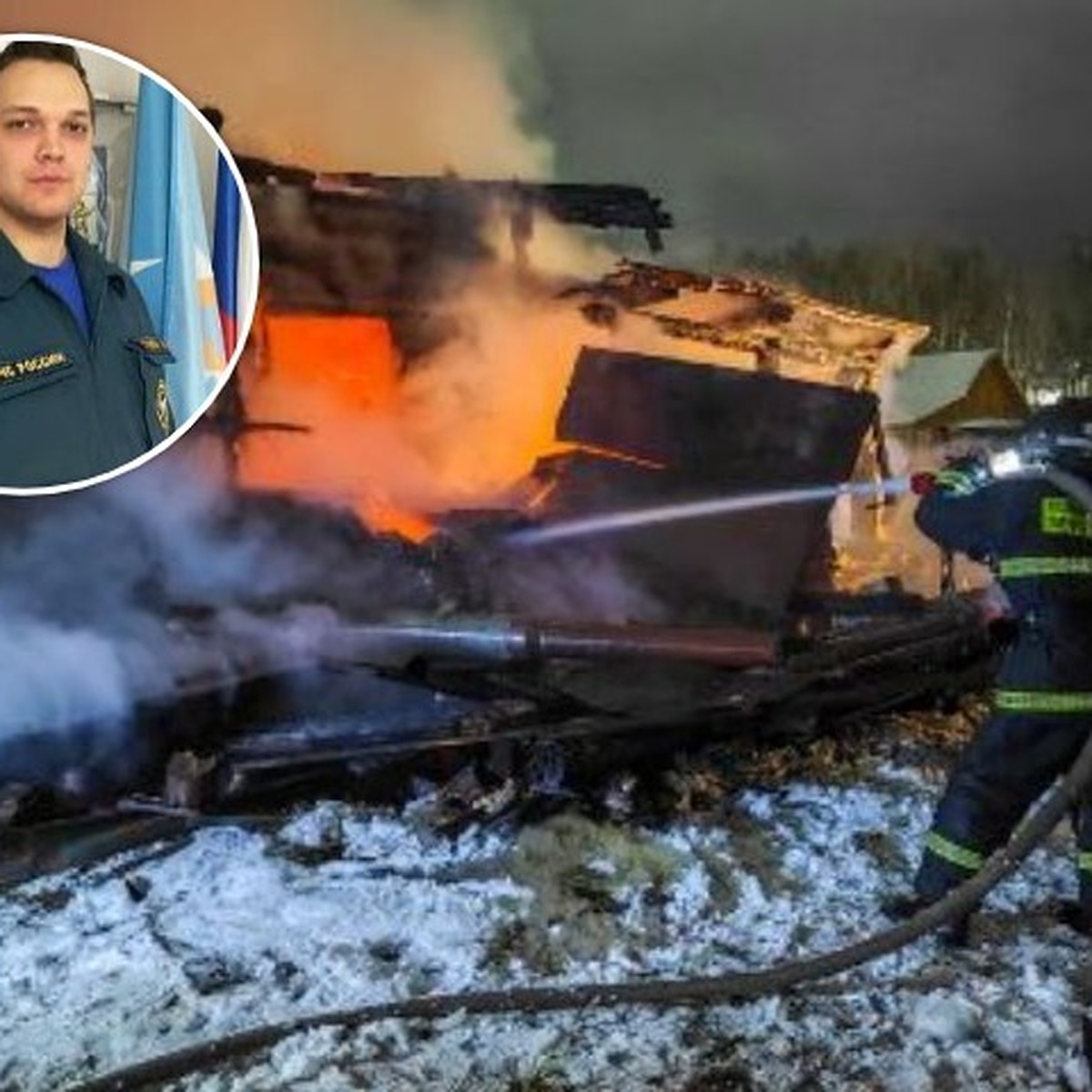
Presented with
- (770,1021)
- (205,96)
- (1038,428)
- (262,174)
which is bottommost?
(770,1021)

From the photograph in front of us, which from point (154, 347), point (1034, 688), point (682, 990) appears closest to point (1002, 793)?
point (1034, 688)

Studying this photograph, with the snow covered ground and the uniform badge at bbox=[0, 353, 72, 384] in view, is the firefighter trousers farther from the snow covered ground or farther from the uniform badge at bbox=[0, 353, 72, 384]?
the uniform badge at bbox=[0, 353, 72, 384]

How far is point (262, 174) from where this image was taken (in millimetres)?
8180

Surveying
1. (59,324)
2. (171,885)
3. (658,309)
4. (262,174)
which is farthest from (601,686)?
(658,309)

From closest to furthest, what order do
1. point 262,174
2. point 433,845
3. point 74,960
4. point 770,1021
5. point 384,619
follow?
point 770,1021 → point 74,960 → point 433,845 → point 384,619 → point 262,174

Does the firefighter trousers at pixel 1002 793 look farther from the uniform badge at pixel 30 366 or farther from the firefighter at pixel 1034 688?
the uniform badge at pixel 30 366

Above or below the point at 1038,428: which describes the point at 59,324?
above

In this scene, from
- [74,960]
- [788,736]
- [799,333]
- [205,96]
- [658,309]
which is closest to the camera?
[74,960]

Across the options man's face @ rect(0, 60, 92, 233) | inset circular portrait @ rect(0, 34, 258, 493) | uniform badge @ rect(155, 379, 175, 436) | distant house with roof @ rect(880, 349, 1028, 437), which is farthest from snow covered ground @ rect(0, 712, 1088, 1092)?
distant house with roof @ rect(880, 349, 1028, 437)

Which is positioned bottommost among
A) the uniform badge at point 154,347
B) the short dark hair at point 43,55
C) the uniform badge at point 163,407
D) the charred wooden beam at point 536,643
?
the charred wooden beam at point 536,643

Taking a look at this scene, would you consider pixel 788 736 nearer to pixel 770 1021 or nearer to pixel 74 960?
pixel 770 1021

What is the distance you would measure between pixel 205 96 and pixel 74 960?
785 centimetres

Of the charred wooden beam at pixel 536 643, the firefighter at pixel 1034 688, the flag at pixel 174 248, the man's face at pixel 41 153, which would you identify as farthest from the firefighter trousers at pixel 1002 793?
the man's face at pixel 41 153

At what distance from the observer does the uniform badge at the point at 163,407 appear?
12.8ft
